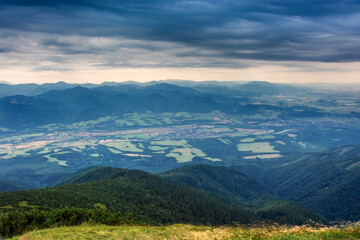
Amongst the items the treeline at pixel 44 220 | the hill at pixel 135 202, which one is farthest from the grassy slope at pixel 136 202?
the treeline at pixel 44 220

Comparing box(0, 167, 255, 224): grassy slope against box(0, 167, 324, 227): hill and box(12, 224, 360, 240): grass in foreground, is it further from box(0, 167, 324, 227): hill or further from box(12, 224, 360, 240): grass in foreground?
box(12, 224, 360, 240): grass in foreground

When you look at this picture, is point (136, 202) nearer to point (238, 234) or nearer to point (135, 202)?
point (135, 202)

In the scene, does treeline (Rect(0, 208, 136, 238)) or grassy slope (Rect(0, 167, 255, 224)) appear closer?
treeline (Rect(0, 208, 136, 238))

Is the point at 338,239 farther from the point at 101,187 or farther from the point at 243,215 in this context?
the point at 243,215

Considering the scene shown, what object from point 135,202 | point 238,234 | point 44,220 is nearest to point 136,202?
point 135,202

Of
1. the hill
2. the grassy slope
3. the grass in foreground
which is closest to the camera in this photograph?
the grass in foreground

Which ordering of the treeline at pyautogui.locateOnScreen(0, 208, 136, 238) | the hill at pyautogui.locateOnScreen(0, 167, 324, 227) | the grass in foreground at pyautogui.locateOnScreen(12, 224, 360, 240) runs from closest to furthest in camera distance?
1. the grass in foreground at pyautogui.locateOnScreen(12, 224, 360, 240)
2. the treeline at pyautogui.locateOnScreen(0, 208, 136, 238)
3. the hill at pyautogui.locateOnScreen(0, 167, 324, 227)

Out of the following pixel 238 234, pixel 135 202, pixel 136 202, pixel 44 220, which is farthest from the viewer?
pixel 136 202

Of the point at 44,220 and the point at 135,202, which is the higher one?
the point at 44,220

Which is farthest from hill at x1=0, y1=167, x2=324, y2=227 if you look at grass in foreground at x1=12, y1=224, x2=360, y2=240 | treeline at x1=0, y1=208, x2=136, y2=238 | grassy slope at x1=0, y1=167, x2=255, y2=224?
grass in foreground at x1=12, y1=224, x2=360, y2=240

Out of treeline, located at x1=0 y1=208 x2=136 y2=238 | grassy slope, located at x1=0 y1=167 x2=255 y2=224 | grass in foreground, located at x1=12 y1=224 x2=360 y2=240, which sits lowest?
grassy slope, located at x1=0 y1=167 x2=255 y2=224

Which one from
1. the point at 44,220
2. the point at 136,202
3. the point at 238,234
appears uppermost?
the point at 238,234
